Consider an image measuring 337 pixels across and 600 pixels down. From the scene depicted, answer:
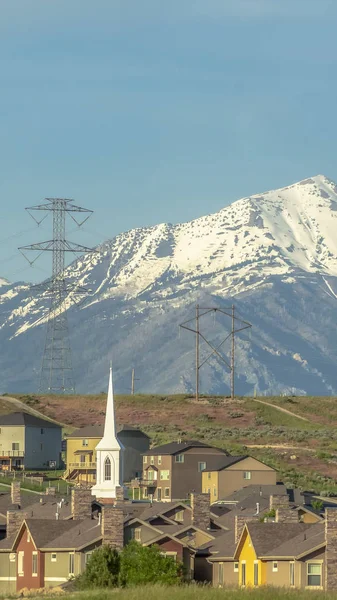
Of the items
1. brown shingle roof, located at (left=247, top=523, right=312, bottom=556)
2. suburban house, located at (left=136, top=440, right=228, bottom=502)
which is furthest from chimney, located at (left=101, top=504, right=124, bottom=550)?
suburban house, located at (left=136, top=440, right=228, bottom=502)

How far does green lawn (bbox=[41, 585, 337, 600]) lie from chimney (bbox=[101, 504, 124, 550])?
10.2 metres

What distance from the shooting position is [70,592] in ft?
240

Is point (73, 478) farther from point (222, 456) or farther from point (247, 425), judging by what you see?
point (247, 425)

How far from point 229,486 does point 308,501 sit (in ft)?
65.8

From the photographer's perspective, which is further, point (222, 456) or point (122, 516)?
point (222, 456)

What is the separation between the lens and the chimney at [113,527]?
3054 inches

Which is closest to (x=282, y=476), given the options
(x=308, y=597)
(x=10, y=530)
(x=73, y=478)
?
(x=73, y=478)

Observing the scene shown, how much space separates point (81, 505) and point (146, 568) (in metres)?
13.2

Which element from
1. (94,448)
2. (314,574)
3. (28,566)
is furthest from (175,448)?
(314,574)

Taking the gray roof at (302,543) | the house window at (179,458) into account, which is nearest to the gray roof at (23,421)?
the house window at (179,458)

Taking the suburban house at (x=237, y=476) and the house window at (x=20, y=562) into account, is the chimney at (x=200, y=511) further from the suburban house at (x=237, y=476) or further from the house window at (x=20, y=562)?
the suburban house at (x=237, y=476)

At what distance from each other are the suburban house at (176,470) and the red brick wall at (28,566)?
59.1 m

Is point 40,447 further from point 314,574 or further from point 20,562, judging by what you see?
point 314,574

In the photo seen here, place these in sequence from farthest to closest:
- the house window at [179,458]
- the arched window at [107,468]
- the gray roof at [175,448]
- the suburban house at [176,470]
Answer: the gray roof at [175,448]
the house window at [179,458]
the suburban house at [176,470]
the arched window at [107,468]
